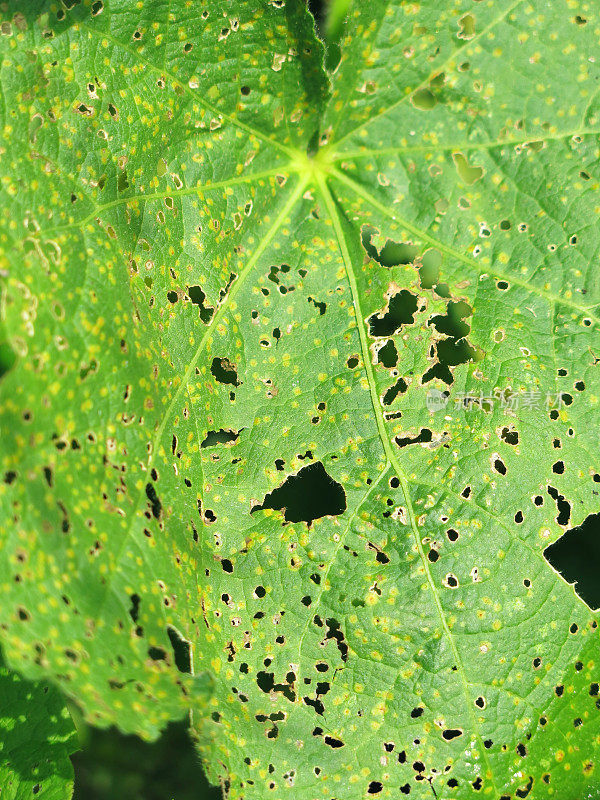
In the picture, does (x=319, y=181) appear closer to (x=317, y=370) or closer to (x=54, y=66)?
(x=317, y=370)

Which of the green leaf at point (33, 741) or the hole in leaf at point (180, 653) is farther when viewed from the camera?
the green leaf at point (33, 741)

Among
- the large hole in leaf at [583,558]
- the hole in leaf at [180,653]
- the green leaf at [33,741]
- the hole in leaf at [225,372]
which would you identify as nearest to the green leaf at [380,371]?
the hole in leaf at [225,372]

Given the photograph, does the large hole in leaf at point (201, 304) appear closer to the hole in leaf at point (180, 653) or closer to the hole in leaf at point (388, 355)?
the hole in leaf at point (388, 355)

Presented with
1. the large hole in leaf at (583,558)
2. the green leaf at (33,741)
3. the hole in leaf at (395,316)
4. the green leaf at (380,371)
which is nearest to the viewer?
the green leaf at (380,371)

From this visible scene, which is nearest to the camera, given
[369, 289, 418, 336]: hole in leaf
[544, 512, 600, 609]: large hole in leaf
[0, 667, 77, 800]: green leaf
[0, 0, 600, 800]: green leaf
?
[0, 0, 600, 800]: green leaf

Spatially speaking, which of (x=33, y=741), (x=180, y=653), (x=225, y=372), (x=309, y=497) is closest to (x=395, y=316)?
(x=225, y=372)

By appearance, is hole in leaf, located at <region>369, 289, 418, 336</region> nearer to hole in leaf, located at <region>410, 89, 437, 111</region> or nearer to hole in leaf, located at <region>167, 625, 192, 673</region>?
hole in leaf, located at <region>410, 89, 437, 111</region>

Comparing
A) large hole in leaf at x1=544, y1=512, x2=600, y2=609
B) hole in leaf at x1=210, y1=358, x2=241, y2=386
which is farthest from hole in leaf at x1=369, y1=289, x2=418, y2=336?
large hole in leaf at x1=544, y1=512, x2=600, y2=609

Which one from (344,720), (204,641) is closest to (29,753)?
(204,641)
